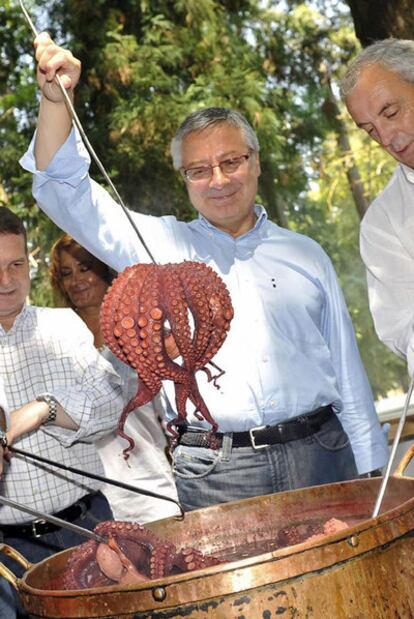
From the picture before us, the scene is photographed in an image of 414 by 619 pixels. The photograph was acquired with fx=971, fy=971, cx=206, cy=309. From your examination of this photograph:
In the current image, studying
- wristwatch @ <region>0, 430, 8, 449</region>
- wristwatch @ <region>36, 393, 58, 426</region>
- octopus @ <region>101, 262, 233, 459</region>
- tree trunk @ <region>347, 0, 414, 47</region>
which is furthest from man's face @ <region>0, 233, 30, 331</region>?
tree trunk @ <region>347, 0, 414, 47</region>

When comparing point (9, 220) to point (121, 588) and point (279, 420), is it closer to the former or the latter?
point (279, 420)

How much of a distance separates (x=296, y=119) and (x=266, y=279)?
6.85 meters

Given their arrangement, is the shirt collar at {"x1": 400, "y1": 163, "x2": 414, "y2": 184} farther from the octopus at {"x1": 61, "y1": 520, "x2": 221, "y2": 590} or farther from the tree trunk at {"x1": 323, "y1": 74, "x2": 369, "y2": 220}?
the tree trunk at {"x1": 323, "y1": 74, "x2": 369, "y2": 220}

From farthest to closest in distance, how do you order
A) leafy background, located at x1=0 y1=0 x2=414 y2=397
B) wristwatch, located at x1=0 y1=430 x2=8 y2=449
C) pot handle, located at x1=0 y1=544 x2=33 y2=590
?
leafy background, located at x1=0 y1=0 x2=414 y2=397 < wristwatch, located at x1=0 y1=430 x2=8 y2=449 < pot handle, located at x1=0 y1=544 x2=33 y2=590

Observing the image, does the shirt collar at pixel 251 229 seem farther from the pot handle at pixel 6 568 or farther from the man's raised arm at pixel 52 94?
the pot handle at pixel 6 568

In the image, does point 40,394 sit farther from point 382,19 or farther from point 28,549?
point 382,19

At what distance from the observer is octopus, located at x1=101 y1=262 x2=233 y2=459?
69.0 inches

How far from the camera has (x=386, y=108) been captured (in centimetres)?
277

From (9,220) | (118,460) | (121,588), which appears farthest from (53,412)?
(118,460)

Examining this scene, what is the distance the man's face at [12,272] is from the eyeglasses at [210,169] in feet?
1.81

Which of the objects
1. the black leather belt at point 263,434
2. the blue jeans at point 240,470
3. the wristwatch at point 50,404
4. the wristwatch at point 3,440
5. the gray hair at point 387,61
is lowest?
the blue jeans at point 240,470

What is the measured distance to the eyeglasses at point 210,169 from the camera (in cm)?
287

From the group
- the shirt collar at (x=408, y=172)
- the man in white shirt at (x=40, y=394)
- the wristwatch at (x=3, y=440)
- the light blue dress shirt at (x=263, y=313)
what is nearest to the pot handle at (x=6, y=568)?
the wristwatch at (x=3, y=440)

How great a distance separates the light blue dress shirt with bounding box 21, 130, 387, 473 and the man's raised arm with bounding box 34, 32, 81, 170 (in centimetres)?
17
